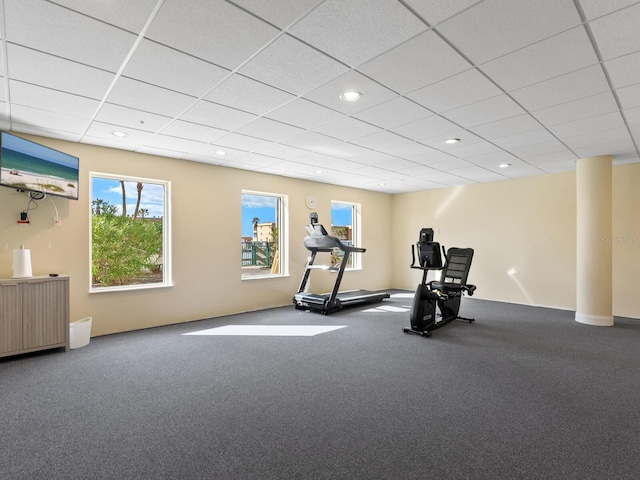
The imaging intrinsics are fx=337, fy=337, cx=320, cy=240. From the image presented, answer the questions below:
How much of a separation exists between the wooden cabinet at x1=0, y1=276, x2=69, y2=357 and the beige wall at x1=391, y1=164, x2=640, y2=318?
24.6 feet

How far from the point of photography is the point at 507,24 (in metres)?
2.17

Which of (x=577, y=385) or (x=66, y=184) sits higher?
(x=66, y=184)

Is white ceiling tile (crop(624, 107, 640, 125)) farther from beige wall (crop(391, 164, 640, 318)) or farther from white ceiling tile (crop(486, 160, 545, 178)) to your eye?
beige wall (crop(391, 164, 640, 318))

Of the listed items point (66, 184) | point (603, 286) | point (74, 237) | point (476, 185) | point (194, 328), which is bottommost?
point (194, 328)

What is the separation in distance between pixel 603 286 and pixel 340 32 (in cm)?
571

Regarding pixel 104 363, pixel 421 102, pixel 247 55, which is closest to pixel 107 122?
pixel 247 55

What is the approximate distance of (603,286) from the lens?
17.4 ft

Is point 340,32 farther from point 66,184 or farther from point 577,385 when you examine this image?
point 66,184

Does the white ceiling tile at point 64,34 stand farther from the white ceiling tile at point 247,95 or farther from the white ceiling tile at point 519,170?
the white ceiling tile at point 519,170

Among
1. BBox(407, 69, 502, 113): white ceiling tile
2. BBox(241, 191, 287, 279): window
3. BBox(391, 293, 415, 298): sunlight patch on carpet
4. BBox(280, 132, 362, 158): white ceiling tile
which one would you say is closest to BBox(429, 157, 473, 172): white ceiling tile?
BBox(280, 132, 362, 158): white ceiling tile

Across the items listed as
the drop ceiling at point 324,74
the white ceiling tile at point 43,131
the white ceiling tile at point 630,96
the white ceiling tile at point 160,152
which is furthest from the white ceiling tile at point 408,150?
the white ceiling tile at point 43,131

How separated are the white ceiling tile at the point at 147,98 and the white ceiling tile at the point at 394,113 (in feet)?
6.01

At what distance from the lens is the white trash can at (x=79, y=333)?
4141mm

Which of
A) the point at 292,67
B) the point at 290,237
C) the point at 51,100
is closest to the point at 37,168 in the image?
the point at 51,100
